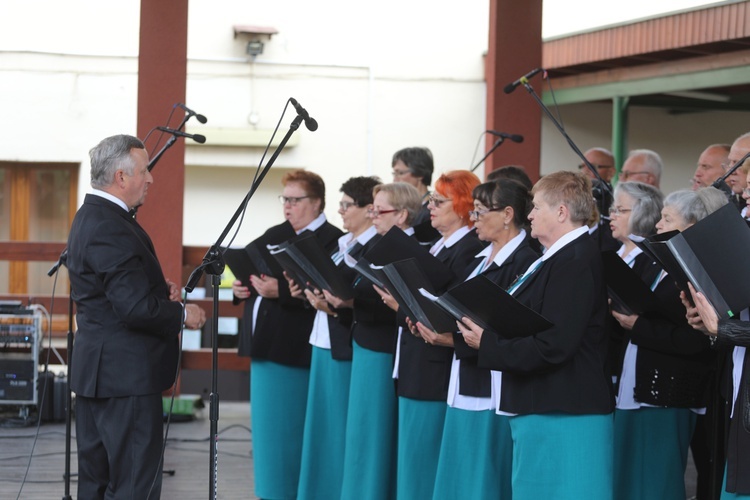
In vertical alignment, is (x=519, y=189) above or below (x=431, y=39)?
below

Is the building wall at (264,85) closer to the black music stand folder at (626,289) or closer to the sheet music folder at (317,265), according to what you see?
the sheet music folder at (317,265)

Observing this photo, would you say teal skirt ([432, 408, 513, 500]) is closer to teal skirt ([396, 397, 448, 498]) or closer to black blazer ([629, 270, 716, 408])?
teal skirt ([396, 397, 448, 498])

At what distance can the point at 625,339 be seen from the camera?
4.26m

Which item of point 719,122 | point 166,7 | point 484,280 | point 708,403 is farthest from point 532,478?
point 719,122

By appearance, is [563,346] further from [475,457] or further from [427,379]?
[427,379]

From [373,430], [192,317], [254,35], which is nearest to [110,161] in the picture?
[192,317]

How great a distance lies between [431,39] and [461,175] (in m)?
8.04

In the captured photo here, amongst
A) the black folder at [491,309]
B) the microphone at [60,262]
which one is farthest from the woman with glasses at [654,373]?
the microphone at [60,262]

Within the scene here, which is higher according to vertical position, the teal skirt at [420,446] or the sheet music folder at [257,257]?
the sheet music folder at [257,257]

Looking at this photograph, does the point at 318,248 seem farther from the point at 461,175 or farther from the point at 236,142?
the point at 236,142

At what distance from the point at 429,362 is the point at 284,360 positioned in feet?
3.89

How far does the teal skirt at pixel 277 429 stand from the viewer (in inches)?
207

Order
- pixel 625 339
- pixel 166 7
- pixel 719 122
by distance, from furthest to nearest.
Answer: pixel 719 122 < pixel 166 7 < pixel 625 339

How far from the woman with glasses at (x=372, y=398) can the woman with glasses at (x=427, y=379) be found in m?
0.23
